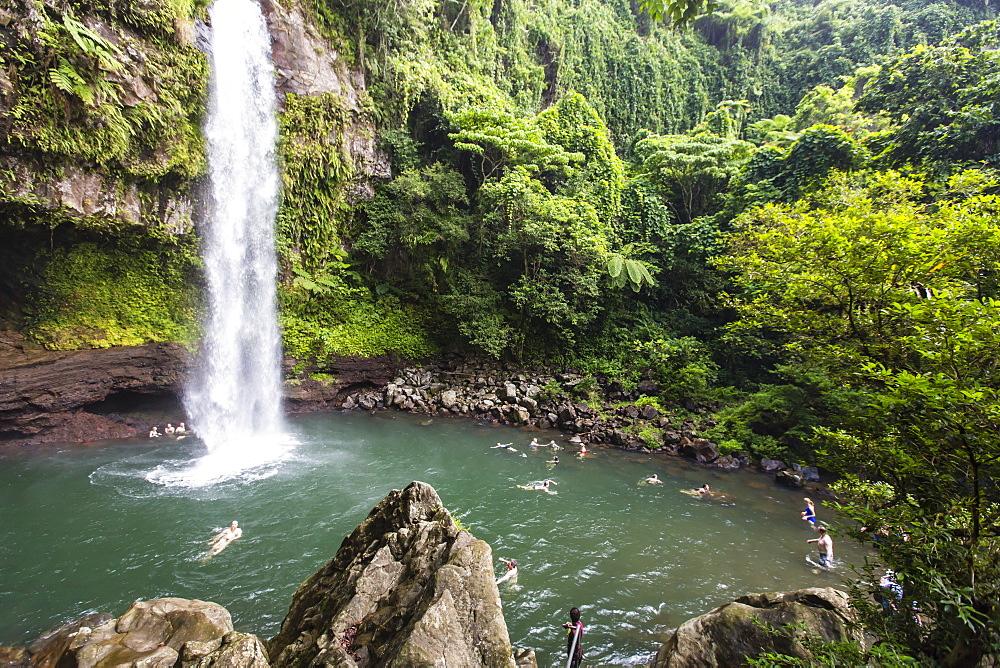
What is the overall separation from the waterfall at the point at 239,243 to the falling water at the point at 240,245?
30 millimetres

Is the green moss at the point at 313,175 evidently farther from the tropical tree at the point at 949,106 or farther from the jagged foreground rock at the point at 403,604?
the tropical tree at the point at 949,106

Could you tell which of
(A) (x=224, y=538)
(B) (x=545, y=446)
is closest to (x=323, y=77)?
(B) (x=545, y=446)

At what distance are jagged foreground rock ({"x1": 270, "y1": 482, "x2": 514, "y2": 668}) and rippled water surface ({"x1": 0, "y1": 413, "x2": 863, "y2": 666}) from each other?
1772mm

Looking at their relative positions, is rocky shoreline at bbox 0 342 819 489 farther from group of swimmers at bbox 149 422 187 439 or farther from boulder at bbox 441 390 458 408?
group of swimmers at bbox 149 422 187 439

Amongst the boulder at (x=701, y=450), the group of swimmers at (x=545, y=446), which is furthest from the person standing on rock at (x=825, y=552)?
the group of swimmers at (x=545, y=446)

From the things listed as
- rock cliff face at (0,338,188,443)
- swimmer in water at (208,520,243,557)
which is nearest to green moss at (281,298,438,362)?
rock cliff face at (0,338,188,443)

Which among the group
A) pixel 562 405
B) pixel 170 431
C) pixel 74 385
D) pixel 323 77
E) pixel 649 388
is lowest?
pixel 170 431

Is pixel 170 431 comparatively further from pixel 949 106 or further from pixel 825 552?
pixel 949 106

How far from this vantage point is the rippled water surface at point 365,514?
20.2 ft

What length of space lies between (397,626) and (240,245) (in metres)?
14.1

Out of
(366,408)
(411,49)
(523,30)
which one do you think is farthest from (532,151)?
Answer: (366,408)

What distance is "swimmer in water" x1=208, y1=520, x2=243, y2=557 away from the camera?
739cm

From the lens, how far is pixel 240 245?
563 inches

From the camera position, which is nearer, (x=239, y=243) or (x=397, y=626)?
(x=397, y=626)
